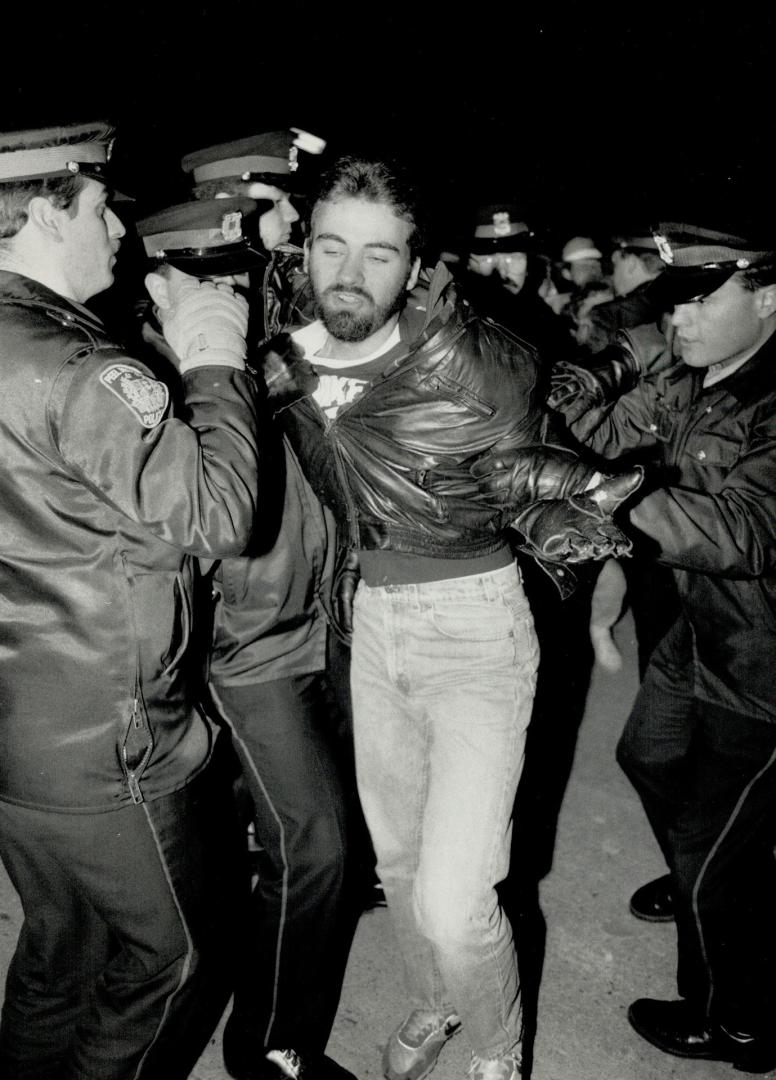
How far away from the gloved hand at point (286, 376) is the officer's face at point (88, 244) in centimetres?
55

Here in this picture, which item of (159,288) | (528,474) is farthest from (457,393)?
(159,288)

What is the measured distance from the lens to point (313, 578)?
2.65m

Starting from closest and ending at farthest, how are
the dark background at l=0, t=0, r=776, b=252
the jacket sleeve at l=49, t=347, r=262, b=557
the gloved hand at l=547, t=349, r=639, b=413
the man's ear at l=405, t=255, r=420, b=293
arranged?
the jacket sleeve at l=49, t=347, r=262, b=557
the man's ear at l=405, t=255, r=420, b=293
the gloved hand at l=547, t=349, r=639, b=413
the dark background at l=0, t=0, r=776, b=252

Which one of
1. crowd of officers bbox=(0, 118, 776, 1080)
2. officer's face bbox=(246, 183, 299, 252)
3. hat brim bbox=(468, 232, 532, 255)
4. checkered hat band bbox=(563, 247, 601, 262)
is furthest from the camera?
checkered hat band bbox=(563, 247, 601, 262)

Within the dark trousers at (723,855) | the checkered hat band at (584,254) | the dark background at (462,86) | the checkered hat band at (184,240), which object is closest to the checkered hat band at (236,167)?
the checkered hat band at (184,240)

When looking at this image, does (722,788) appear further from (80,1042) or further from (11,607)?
(11,607)

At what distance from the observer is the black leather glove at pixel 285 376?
2475 mm

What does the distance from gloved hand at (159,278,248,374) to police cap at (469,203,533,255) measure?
4.16 metres

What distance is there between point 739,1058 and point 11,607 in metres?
2.49

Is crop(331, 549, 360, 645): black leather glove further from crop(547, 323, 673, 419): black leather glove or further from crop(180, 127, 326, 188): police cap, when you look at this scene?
crop(180, 127, 326, 188): police cap

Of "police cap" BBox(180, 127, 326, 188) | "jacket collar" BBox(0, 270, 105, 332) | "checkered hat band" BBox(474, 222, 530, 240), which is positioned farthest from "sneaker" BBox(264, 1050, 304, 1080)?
"checkered hat band" BBox(474, 222, 530, 240)

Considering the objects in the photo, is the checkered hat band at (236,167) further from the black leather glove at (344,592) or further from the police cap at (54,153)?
the black leather glove at (344,592)

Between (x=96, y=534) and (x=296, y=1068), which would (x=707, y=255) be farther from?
(x=296, y=1068)

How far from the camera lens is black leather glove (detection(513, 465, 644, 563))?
204 cm
